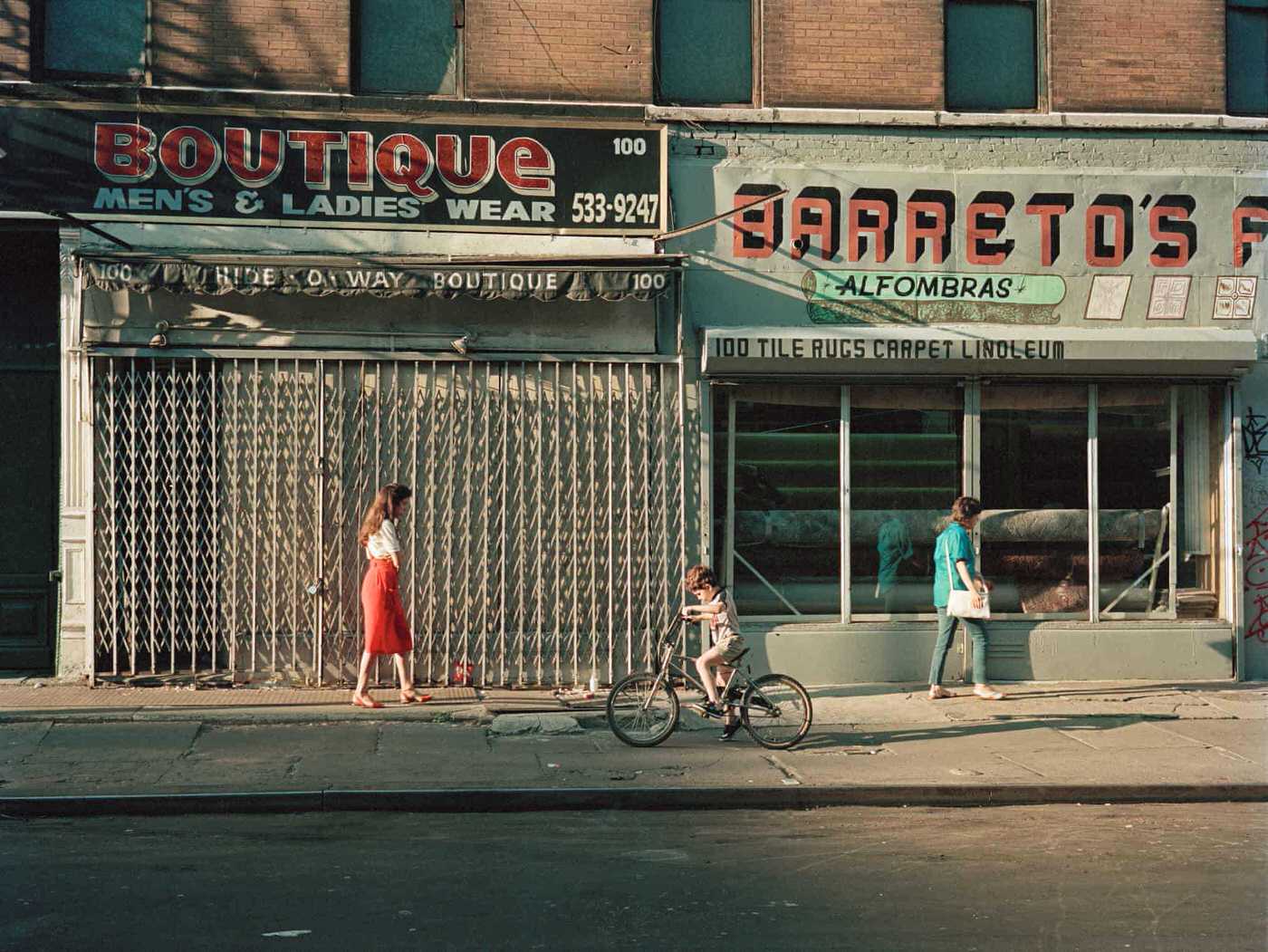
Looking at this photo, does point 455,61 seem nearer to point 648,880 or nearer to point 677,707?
point 677,707

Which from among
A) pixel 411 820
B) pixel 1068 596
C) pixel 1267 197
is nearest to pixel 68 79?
pixel 411 820

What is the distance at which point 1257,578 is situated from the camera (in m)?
13.4

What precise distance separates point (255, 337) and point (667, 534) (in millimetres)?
4132

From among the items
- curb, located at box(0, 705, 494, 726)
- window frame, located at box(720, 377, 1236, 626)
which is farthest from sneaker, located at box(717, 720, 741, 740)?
window frame, located at box(720, 377, 1236, 626)

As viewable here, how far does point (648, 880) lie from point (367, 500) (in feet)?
20.9

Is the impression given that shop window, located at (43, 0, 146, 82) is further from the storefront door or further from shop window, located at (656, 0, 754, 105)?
shop window, located at (656, 0, 754, 105)

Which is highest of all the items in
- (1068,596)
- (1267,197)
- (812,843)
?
(1267,197)

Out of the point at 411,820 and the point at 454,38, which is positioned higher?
the point at 454,38

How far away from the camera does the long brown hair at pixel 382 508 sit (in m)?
11.5

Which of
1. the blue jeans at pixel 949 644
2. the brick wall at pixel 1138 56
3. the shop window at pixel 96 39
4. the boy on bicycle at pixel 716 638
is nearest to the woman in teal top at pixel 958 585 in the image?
the blue jeans at pixel 949 644

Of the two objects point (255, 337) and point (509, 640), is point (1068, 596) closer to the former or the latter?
point (509, 640)

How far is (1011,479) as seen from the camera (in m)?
13.2

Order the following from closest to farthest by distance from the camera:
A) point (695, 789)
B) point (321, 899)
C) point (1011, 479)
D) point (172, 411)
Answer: point (321, 899) → point (695, 789) → point (172, 411) → point (1011, 479)

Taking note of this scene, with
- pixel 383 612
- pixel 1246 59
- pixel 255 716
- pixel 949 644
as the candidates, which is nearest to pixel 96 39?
pixel 383 612
